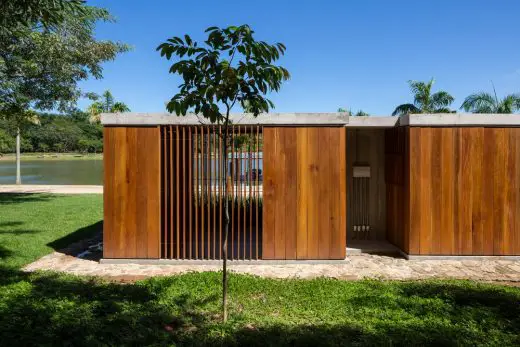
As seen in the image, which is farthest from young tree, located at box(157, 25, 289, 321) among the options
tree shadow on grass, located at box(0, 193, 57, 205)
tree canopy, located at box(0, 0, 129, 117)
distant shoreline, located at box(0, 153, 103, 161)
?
distant shoreline, located at box(0, 153, 103, 161)

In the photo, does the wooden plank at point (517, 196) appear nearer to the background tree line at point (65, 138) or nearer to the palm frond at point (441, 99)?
the palm frond at point (441, 99)

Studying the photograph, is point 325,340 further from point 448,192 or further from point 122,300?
point 448,192

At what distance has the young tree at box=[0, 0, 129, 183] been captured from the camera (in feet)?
40.4

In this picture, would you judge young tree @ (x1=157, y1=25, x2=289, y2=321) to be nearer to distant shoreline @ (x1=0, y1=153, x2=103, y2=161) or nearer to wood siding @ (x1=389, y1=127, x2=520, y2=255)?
wood siding @ (x1=389, y1=127, x2=520, y2=255)

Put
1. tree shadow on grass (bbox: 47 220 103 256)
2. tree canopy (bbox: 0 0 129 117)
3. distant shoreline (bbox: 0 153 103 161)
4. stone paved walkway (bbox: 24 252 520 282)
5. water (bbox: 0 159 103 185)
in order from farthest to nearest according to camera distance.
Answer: distant shoreline (bbox: 0 153 103 161), water (bbox: 0 159 103 185), tree canopy (bbox: 0 0 129 117), tree shadow on grass (bbox: 47 220 103 256), stone paved walkway (bbox: 24 252 520 282)

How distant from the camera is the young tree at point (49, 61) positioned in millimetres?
12320

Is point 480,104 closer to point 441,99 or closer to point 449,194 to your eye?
point 441,99

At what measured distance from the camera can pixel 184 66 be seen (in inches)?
139

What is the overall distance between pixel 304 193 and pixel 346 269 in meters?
1.47

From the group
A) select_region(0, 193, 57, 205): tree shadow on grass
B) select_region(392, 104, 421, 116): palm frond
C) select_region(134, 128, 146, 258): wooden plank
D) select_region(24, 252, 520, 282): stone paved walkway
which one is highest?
select_region(392, 104, 421, 116): palm frond

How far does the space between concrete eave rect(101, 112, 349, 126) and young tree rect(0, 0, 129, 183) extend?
6300mm

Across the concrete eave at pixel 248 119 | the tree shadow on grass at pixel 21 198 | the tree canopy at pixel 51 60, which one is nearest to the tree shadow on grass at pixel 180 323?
the concrete eave at pixel 248 119

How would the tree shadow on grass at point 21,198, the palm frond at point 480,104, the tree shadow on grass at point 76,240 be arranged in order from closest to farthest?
the tree shadow on grass at point 76,240 < the tree shadow on grass at point 21,198 < the palm frond at point 480,104

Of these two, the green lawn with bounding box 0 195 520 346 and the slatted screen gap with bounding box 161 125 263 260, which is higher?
the slatted screen gap with bounding box 161 125 263 260
